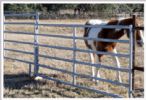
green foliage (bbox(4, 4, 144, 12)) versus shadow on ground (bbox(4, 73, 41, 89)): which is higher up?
green foliage (bbox(4, 4, 144, 12))

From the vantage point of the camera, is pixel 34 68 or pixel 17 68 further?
pixel 17 68

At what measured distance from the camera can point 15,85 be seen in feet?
25.9

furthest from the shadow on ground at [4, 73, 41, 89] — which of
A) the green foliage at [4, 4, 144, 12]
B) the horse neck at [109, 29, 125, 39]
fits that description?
the green foliage at [4, 4, 144, 12]

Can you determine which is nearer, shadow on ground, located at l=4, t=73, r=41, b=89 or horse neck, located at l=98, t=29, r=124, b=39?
horse neck, located at l=98, t=29, r=124, b=39

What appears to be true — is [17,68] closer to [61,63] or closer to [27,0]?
[61,63]

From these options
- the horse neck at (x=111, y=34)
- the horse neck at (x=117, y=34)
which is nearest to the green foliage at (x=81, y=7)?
the horse neck at (x=111, y=34)

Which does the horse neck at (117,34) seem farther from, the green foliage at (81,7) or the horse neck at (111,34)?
the green foliage at (81,7)

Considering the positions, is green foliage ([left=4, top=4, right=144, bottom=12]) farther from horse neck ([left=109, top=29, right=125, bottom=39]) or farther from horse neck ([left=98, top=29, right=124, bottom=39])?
horse neck ([left=109, top=29, right=125, bottom=39])

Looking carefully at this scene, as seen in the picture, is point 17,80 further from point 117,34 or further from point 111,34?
point 117,34

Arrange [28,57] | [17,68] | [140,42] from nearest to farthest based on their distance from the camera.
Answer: [140,42] → [17,68] → [28,57]

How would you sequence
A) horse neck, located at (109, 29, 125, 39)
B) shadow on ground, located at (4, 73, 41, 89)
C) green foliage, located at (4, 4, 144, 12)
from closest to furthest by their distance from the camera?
horse neck, located at (109, 29, 125, 39)
shadow on ground, located at (4, 73, 41, 89)
green foliage, located at (4, 4, 144, 12)

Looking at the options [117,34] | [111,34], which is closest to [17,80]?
[111,34]

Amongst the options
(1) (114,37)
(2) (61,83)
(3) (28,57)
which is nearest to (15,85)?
(2) (61,83)

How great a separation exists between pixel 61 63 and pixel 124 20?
3741 millimetres
